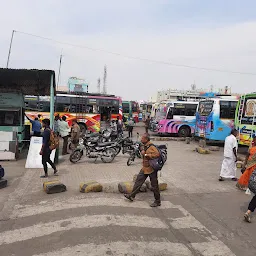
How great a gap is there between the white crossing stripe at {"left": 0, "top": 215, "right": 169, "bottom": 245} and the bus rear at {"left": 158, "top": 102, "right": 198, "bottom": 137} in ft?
51.8

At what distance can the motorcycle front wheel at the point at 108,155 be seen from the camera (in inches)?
417

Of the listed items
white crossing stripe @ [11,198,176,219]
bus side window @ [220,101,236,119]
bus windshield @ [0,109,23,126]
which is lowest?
white crossing stripe @ [11,198,176,219]

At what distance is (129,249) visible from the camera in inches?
158

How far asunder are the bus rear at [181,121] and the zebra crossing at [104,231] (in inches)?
586

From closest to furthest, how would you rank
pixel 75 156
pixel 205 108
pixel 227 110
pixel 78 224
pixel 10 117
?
1. pixel 78 224
2. pixel 75 156
3. pixel 10 117
4. pixel 227 110
5. pixel 205 108

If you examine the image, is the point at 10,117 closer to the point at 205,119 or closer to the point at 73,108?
the point at 73,108

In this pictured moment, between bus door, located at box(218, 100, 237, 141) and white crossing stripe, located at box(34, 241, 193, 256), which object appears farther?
bus door, located at box(218, 100, 237, 141)

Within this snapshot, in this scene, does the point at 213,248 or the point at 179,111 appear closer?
the point at 213,248

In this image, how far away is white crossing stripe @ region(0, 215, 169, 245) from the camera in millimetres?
4430

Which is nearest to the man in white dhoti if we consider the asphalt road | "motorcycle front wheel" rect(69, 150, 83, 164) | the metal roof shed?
the asphalt road

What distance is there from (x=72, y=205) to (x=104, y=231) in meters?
1.46

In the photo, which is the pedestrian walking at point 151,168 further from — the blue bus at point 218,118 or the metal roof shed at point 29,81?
the blue bus at point 218,118

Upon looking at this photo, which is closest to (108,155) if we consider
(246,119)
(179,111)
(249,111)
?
(246,119)

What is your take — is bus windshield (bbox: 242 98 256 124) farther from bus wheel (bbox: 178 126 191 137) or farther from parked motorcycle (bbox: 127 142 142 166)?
bus wheel (bbox: 178 126 191 137)
